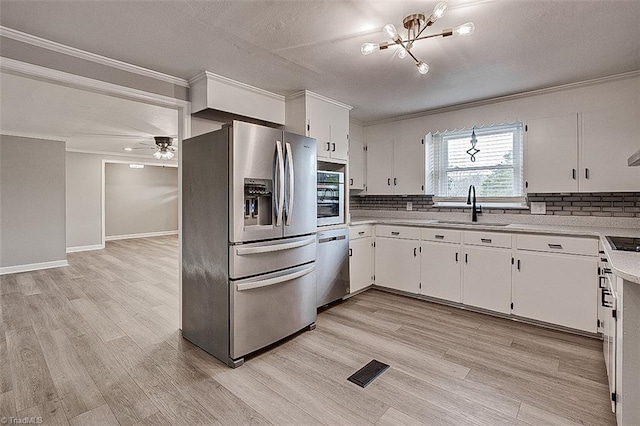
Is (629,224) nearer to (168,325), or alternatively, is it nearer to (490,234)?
(490,234)

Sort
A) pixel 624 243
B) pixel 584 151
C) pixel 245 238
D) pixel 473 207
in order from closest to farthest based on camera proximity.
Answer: pixel 624 243 < pixel 245 238 < pixel 584 151 < pixel 473 207

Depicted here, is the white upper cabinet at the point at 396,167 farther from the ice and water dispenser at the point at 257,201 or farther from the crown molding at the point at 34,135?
the crown molding at the point at 34,135

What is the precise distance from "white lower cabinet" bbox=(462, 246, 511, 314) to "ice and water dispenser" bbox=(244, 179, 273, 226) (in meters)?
2.24

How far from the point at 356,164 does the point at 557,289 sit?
2796mm

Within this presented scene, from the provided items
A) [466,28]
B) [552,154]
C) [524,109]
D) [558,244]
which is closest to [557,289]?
[558,244]

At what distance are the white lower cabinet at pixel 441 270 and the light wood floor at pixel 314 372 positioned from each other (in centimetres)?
21

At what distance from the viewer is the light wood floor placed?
6.01ft

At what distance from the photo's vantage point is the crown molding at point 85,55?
2.12 metres

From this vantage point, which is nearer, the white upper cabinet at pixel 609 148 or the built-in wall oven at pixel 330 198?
the white upper cabinet at pixel 609 148

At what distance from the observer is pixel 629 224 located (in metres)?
3.02

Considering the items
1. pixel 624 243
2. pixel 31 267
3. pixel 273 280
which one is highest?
pixel 624 243

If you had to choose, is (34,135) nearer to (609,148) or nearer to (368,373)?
(368,373)

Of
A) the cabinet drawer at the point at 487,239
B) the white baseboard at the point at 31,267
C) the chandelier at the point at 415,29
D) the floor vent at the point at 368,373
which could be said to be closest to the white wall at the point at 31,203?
the white baseboard at the point at 31,267

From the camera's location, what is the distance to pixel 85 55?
241cm
